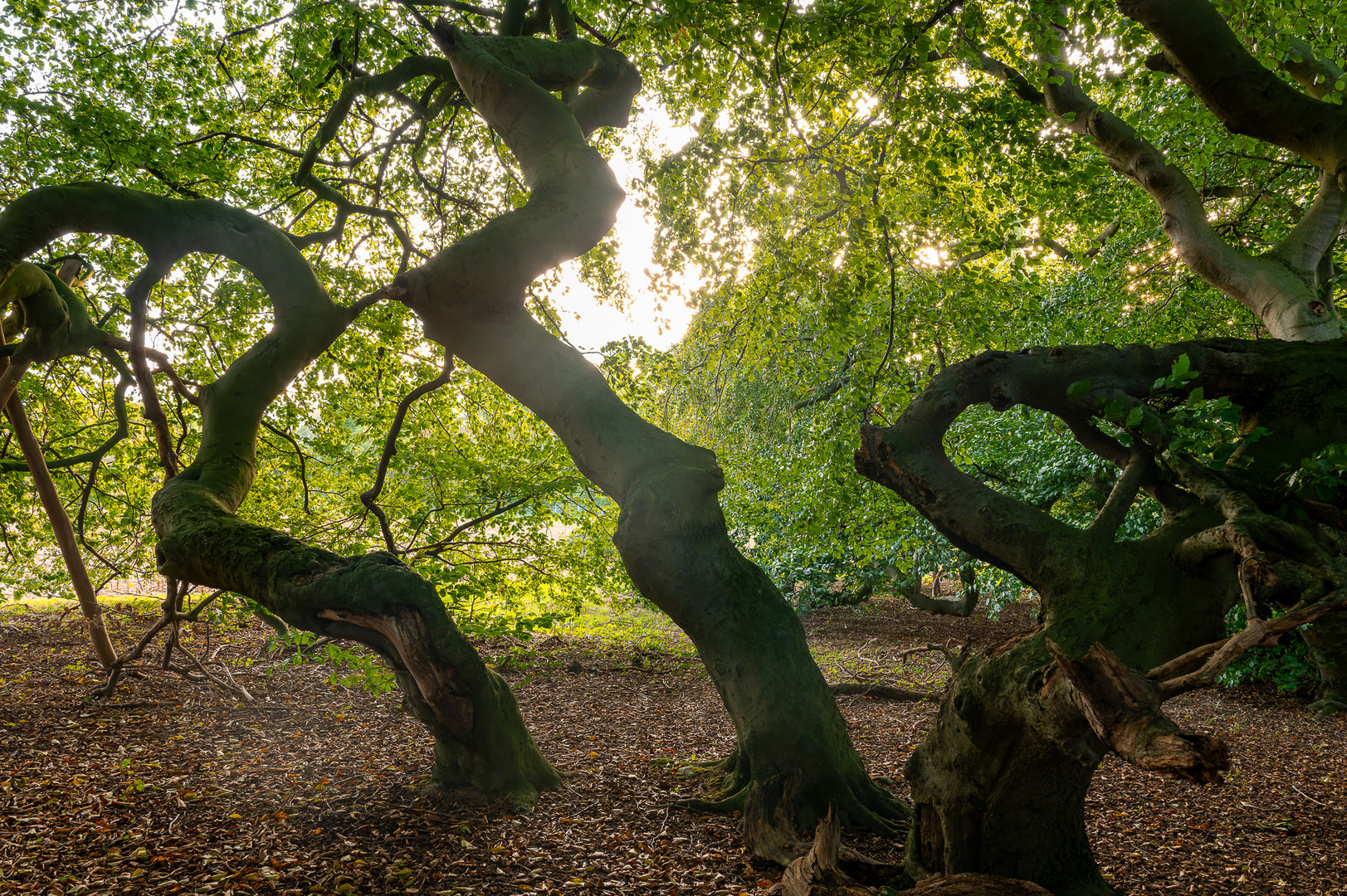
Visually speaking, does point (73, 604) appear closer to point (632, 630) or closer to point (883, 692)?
point (632, 630)

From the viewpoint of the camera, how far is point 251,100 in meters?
7.15

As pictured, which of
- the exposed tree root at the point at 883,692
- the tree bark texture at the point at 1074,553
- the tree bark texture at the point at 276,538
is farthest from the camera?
the exposed tree root at the point at 883,692

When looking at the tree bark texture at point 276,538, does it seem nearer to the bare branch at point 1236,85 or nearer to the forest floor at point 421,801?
the forest floor at point 421,801

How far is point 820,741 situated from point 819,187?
13.4 ft

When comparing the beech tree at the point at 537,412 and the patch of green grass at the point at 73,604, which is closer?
the beech tree at the point at 537,412

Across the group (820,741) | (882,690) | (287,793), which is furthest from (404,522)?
(882,690)

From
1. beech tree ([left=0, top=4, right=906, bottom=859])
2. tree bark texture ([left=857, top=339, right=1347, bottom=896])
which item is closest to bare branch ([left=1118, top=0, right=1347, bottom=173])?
tree bark texture ([left=857, top=339, right=1347, bottom=896])

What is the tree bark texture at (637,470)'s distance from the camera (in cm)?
352

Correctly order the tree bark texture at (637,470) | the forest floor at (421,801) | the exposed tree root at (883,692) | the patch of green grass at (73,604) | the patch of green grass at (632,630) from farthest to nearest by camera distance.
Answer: the patch of green grass at (632,630), the patch of green grass at (73,604), the exposed tree root at (883,692), the tree bark texture at (637,470), the forest floor at (421,801)

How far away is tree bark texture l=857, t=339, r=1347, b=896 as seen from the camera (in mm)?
2314

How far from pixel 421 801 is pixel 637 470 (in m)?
2.32

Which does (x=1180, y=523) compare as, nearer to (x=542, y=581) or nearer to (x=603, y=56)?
(x=603, y=56)

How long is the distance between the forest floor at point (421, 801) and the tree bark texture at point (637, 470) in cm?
40

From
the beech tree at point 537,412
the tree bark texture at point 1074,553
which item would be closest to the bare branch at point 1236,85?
the tree bark texture at point 1074,553
